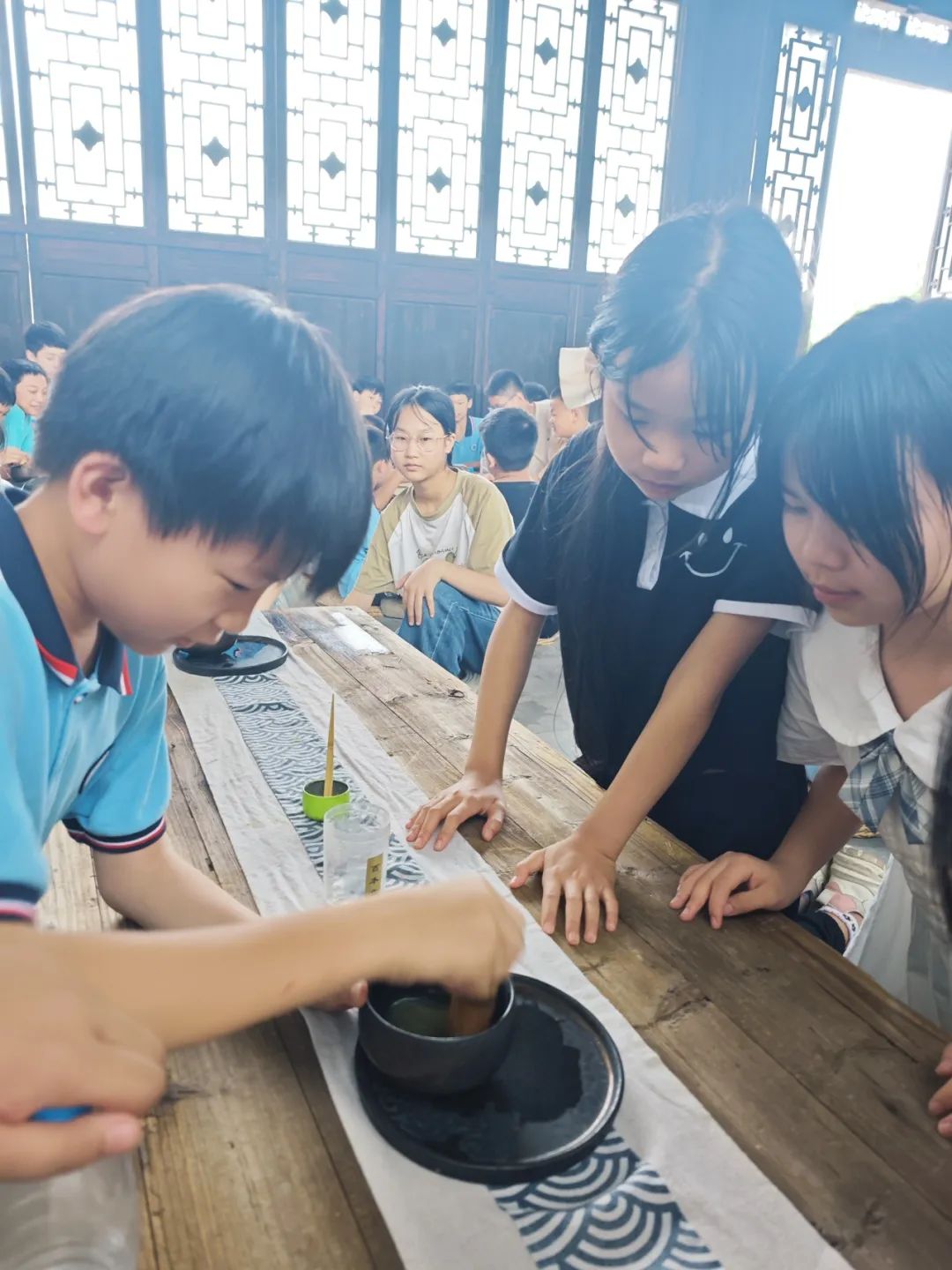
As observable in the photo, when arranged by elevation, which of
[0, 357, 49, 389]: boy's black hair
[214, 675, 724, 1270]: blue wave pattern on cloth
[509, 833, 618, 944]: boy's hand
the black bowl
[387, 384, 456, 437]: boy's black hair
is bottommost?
[509, 833, 618, 944]: boy's hand

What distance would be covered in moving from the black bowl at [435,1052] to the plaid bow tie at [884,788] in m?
0.50

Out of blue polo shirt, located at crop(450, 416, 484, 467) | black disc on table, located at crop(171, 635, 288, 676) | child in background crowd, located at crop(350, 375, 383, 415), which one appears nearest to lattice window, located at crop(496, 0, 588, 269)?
child in background crowd, located at crop(350, 375, 383, 415)

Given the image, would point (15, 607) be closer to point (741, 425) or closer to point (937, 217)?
point (741, 425)

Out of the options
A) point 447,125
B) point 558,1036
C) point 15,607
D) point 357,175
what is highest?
point 447,125

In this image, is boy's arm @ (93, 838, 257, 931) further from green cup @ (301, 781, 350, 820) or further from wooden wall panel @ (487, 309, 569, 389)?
wooden wall panel @ (487, 309, 569, 389)

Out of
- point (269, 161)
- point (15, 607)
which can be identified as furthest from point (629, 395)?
→ point (269, 161)

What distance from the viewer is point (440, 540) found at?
3.22 m

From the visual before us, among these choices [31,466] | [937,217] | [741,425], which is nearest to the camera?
[31,466]

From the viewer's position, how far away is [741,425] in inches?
40.6

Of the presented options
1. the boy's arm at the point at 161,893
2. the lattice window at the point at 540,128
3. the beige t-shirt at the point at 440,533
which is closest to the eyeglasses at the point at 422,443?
the beige t-shirt at the point at 440,533

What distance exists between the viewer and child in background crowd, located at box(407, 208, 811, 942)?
101cm

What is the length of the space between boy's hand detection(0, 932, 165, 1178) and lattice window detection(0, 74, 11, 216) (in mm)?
7406

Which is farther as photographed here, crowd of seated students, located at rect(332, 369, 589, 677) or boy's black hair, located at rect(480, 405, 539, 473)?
boy's black hair, located at rect(480, 405, 539, 473)

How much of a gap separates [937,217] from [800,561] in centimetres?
879
